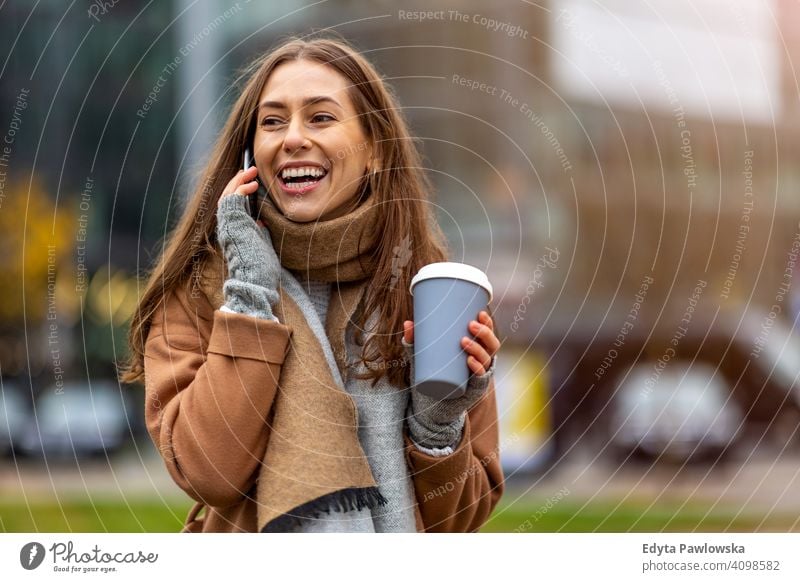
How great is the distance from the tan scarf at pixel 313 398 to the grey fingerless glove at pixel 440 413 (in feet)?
0.43

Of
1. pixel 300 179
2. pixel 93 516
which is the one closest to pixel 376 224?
pixel 300 179

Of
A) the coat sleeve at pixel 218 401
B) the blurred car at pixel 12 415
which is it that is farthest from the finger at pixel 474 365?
the blurred car at pixel 12 415

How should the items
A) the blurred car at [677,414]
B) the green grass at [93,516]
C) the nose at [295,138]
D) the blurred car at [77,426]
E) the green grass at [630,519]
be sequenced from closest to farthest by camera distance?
1. the nose at [295,138]
2. the green grass at [630,519]
3. the green grass at [93,516]
4. the blurred car at [677,414]
5. the blurred car at [77,426]

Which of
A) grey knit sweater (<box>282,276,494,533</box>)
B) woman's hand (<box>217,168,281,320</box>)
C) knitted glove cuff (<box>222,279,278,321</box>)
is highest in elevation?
woman's hand (<box>217,168,281,320</box>)

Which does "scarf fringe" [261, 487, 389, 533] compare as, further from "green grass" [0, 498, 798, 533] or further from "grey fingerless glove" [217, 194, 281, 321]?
"green grass" [0, 498, 798, 533]

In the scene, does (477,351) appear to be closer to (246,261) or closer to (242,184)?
(246,261)

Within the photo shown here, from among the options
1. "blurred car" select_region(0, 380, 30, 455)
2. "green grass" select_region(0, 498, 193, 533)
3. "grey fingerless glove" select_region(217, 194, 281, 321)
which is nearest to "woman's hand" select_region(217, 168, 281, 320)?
"grey fingerless glove" select_region(217, 194, 281, 321)

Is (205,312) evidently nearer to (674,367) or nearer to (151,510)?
(151,510)

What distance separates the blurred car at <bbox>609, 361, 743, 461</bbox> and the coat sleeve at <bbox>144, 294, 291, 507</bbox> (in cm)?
623

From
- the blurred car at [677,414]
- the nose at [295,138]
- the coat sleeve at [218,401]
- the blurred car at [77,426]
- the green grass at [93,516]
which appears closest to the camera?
the coat sleeve at [218,401]

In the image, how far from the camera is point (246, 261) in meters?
2.34

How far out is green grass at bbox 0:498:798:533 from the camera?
22.0ft

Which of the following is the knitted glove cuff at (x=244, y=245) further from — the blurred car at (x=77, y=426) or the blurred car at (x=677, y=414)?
the blurred car at (x=77, y=426)

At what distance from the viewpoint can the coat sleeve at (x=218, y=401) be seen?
2.30 metres
